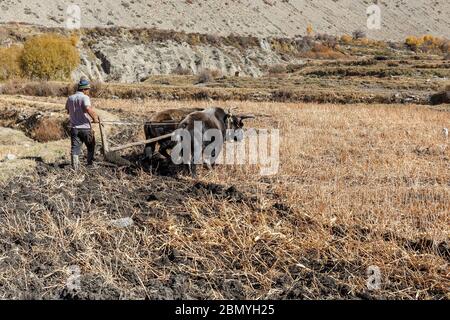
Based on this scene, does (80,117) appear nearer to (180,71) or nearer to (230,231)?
(230,231)

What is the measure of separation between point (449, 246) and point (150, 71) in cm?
4384

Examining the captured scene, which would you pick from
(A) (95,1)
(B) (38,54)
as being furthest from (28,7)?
(B) (38,54)

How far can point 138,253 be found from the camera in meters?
6.17

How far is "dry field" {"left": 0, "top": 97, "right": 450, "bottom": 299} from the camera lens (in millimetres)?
5467

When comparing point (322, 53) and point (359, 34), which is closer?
point (322, 53)

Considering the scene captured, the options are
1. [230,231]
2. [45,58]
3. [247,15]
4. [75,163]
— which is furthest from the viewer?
[247,15]

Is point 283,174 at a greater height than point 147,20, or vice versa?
point 147,20

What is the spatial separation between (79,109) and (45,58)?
2989 centimetres

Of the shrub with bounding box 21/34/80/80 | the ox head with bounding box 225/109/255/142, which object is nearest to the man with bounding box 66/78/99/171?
the ox head with bounding box 225/109/255/142

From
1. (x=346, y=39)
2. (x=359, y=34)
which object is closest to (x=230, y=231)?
(x=346, y=39)

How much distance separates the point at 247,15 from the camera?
2987 inches

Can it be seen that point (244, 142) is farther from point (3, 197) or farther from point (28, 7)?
point (28, 7)

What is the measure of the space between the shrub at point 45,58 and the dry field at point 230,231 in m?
28.3
